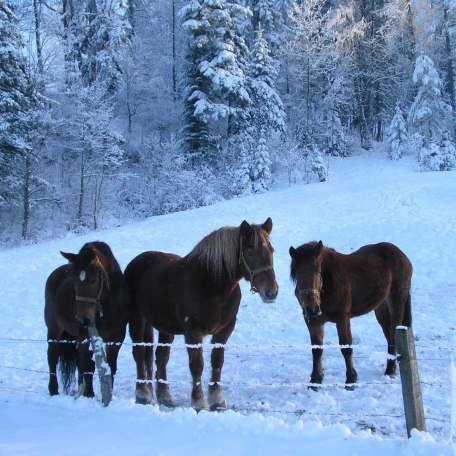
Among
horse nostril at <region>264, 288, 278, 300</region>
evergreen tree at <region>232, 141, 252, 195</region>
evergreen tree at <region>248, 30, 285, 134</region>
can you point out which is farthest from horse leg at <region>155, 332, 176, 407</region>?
evergreen tree at <region>248, 30, 285, 134</region>

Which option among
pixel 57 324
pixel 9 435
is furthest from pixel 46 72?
pixel 9 435

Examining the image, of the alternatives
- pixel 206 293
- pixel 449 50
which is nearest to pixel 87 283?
pixel 206 293

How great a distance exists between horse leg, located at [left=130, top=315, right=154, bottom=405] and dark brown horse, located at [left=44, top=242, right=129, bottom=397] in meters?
0.31

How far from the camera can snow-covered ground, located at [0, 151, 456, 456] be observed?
13.2 ft

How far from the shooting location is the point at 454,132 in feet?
107

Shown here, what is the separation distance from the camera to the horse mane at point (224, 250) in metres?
5.33

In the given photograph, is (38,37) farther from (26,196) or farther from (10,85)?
(26,196)

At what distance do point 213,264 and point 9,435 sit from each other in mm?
2484

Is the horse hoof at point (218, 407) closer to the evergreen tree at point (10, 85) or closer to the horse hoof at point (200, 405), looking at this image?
the horse hoof at point (200, 405)

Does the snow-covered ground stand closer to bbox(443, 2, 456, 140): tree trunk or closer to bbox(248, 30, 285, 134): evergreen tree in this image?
bbox(248, 30, 285, 134): evergreen tree

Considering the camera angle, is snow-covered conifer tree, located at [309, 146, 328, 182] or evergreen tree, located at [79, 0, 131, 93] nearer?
snow-covered conifer tree, located at [309, 146, 328, 182]

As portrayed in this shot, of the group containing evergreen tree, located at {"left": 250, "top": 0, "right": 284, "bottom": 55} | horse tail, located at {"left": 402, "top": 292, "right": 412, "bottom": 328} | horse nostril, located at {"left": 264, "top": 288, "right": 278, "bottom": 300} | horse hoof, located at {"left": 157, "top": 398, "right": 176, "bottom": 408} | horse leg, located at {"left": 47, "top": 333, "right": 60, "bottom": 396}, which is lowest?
horse hoof, located at {"left": 157, "top": 398, "right": 176, "bottom": 408}

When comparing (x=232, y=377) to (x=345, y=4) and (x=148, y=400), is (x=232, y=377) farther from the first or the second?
(x=345, y=4)

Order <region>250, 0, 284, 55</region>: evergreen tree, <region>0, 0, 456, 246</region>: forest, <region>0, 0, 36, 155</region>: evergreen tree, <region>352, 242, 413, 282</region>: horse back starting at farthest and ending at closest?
<region>250, 0, 284, 55</region>: evergreen tree, <region>0, 0, 456, 246</region>: forest, <region>0, 0, 36, 155</region>: evergreen tree, <region>352, 242, 413, 282</region>: horse back
